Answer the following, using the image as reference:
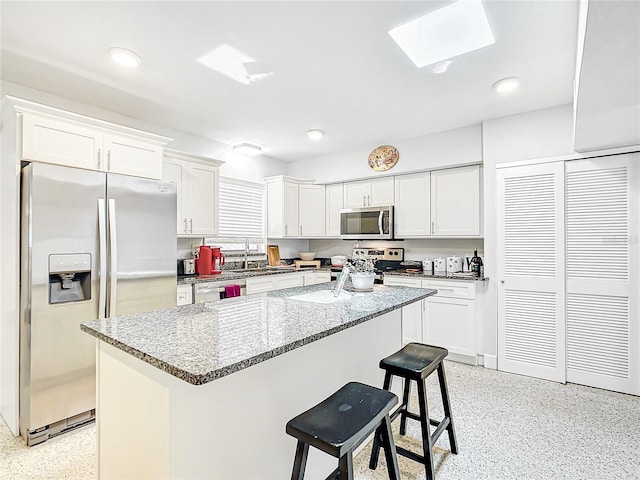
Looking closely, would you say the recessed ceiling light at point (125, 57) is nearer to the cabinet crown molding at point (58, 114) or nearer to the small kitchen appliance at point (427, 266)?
the cabinet crown molding at point (58, 114)

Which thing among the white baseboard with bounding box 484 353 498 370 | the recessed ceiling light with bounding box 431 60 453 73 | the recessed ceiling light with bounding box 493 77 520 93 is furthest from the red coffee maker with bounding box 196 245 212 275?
the recessed ceiling light with bounding box 493 77 520 93

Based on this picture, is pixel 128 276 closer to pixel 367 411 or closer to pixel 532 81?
pixel 367 411

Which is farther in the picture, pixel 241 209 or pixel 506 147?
pixel 241 209

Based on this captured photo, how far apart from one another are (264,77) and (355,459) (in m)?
2.65

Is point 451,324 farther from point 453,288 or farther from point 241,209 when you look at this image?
point 241,209

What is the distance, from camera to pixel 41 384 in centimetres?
216

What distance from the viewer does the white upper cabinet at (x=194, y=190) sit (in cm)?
349

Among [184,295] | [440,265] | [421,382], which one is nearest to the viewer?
[421,382]

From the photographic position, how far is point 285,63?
2365 mm

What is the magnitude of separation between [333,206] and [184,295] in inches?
97.6

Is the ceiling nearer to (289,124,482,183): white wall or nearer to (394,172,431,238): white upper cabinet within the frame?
(289,124,482,183): white wall

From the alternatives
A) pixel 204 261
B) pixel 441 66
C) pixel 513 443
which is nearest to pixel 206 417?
pixel 513 443

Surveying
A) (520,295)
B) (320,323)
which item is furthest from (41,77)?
(520,295)

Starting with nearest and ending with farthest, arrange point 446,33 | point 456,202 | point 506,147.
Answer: point 446,33 < point 506,147 < point 456,202
